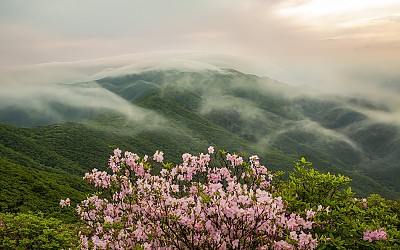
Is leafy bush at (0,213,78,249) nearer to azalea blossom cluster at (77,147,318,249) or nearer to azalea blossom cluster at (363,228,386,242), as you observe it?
azalea blossom cluster at (77,147,318,249)

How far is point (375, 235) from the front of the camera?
662 centimetres

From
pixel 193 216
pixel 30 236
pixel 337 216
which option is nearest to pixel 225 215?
pixel 193 216

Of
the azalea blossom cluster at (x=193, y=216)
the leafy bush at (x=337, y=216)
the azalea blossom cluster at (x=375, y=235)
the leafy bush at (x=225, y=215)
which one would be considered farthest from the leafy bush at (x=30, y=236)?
the azalea blossom cluster at (x=375, y=235)

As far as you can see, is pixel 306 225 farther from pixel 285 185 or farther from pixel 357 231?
pixel 285 185

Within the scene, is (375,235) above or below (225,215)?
below

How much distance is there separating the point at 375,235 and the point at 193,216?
3.84 metres

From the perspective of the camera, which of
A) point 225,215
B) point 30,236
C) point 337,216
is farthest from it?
point 30,236

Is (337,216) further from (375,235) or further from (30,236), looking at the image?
(30,236)

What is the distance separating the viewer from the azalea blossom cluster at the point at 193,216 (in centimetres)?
647

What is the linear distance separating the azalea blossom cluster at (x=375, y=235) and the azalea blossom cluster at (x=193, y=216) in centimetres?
111

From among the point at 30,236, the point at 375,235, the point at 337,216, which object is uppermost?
the point at 375,235

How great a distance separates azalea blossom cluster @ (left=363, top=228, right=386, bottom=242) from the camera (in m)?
6.58

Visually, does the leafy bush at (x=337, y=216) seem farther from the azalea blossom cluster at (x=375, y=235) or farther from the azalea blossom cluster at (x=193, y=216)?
the azalea blossom cluster at (x=193, y=216)

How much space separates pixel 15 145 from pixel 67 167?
88.7ft
